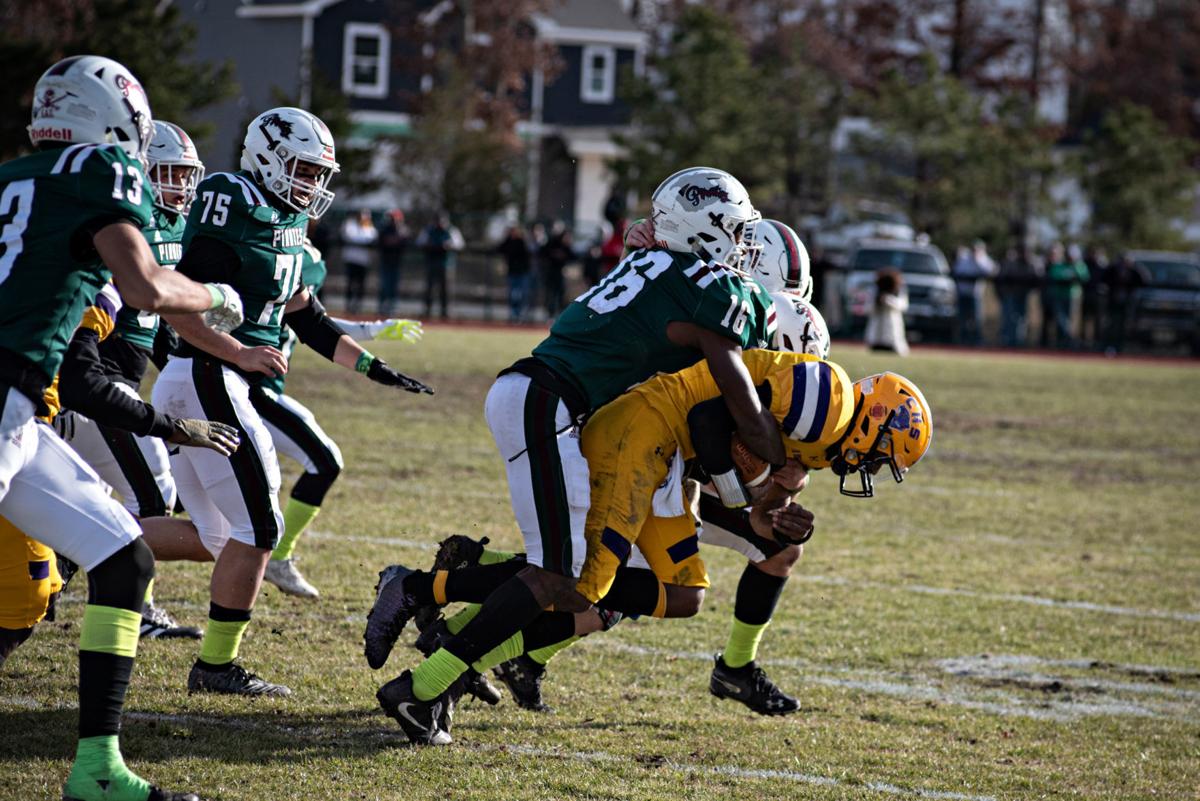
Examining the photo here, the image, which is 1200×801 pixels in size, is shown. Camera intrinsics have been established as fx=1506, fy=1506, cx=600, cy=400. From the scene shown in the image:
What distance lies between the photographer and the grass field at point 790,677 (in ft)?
13.9

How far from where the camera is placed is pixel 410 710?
4.37 m

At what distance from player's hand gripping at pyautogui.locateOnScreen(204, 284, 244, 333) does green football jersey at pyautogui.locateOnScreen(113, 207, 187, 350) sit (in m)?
0.99

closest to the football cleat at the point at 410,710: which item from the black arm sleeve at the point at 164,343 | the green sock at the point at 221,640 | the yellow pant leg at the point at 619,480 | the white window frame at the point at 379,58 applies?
the yellow pant leg at the point at 619,480

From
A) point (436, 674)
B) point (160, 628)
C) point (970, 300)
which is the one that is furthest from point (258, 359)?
point (970, 300)

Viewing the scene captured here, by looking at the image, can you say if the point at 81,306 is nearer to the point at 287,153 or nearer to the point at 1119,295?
the point at 287,153

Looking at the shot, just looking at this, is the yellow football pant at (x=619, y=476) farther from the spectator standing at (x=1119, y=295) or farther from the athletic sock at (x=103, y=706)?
the spectator standing at (x=1119, y=295)

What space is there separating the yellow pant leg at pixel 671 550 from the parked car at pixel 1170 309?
21924 mm

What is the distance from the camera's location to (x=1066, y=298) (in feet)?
82.0

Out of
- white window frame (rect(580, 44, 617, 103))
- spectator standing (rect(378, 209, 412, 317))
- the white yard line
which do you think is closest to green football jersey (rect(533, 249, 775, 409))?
the white yard line

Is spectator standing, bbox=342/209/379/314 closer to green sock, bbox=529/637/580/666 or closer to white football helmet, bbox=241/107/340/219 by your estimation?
white football helmet, bbox=241/107/340/219

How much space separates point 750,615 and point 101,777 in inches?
89.0

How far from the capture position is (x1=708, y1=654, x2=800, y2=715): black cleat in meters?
5.00

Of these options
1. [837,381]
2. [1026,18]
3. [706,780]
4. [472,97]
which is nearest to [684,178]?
[837,381]

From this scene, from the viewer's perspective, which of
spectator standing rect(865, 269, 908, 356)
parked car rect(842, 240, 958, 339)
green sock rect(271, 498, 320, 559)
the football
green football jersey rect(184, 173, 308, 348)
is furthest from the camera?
parked car rect(842, 240, 958, 339)
